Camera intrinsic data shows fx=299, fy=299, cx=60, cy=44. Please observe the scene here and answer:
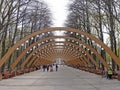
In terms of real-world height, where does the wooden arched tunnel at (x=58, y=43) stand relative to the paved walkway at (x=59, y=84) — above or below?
above

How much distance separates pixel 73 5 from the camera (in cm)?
3478

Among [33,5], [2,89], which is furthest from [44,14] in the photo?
[2,89]

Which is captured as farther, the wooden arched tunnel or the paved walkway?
the wooden arched tunnel

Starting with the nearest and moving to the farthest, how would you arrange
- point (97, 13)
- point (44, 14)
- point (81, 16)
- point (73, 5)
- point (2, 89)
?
point (2, 89) < point (73, 5) < point (97, 13) < point (44, 14) < point (81, 16)

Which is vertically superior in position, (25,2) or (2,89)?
(25,2)

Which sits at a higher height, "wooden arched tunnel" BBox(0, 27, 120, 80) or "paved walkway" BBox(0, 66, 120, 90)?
"wooden arched tunnel" BBox(0, 27, 120, 80)

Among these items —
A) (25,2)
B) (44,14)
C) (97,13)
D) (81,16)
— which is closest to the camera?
(25,2)

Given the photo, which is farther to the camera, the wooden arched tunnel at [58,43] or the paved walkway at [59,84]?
the wooden arched tunnel at [58,43]

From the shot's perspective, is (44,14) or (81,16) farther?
(81,16)

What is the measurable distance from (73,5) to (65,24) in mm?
20337

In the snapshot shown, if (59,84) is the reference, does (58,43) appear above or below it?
above

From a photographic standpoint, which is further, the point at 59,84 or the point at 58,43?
the point at 58,43

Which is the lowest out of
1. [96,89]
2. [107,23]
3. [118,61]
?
[96,89]

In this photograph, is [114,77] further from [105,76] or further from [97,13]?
[97,13]
